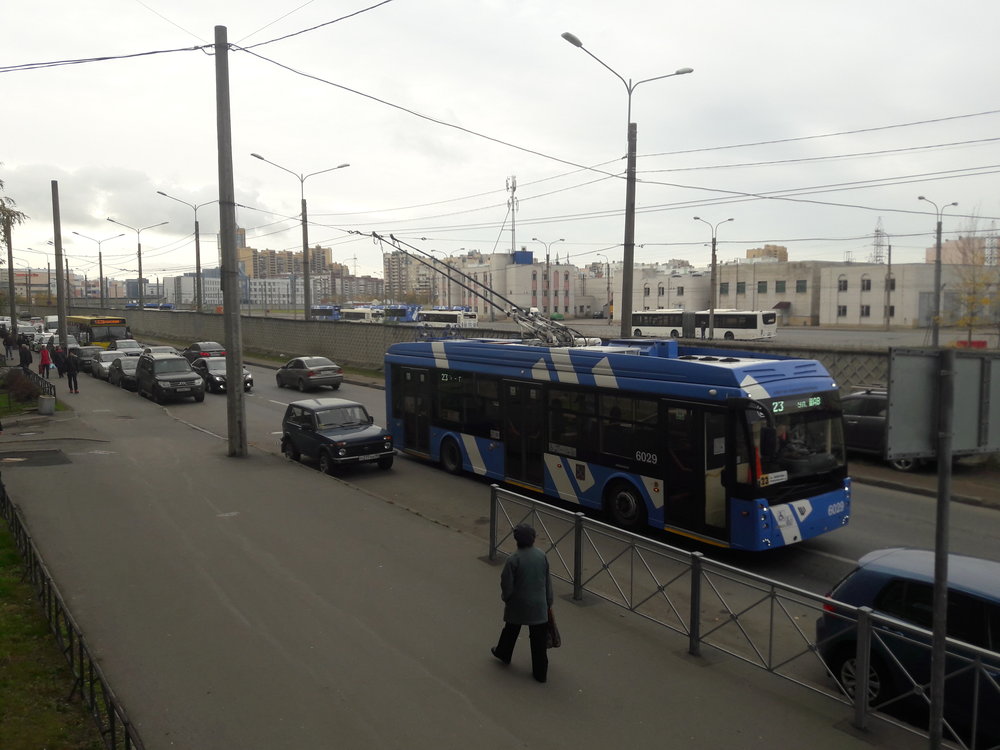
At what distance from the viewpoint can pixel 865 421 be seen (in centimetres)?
1559

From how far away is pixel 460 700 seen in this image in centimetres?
601

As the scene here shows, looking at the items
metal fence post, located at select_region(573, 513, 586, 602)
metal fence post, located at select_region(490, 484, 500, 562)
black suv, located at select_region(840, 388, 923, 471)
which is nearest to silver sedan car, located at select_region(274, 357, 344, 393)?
black suv, located at select_region(840, 388, 923, 471)

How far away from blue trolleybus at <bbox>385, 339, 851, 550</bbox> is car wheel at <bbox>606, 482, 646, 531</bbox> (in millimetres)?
21

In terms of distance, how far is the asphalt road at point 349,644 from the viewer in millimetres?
5598

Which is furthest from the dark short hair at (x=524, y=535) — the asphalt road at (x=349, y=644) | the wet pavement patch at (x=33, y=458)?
the wet pavement patch at (x=33, y=458)

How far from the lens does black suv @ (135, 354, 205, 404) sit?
2659 centimetres

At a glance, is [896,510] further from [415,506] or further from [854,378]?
[415,506]

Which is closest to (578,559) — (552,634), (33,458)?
(552,634)

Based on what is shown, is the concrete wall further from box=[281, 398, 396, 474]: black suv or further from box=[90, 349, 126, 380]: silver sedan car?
box=[90, 349, 126, 380]: silver sedan car

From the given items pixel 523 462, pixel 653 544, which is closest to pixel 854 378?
pixel 523 462

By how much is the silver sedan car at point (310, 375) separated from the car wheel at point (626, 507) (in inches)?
813

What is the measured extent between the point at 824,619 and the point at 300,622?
4817 millimetres

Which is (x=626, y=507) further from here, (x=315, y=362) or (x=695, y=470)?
(x=315, y=362)

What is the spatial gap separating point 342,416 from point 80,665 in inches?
400
